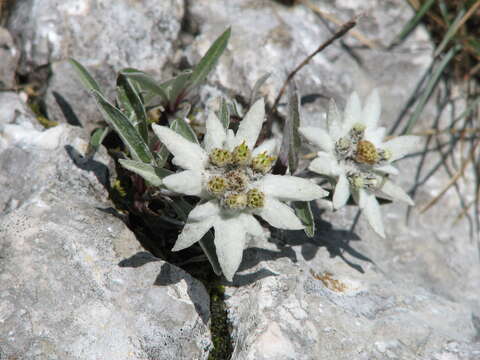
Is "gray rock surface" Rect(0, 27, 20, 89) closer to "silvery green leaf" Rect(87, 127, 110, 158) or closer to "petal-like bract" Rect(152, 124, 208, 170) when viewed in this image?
"silvery green leaf" Rect(87, 127, 110, 158)

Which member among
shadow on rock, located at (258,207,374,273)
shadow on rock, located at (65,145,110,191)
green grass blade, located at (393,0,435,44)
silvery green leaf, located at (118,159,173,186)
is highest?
green grass blade, located at (393,0,435,44)

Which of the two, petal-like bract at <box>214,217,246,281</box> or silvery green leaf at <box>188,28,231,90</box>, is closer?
petal-like bract at <box>214,217,246,281</box>

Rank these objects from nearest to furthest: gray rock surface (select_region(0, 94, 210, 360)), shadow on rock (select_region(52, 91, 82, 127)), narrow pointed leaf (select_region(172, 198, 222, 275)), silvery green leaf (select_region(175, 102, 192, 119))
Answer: gray rock surface (select_region(0, 94, 210, 360)) < narrow pointed leaf (select_region(172, 198, 222, 275)) < silvery green leaf (select_region(175, 102, 192, 119)) < shadow on rock (select_region(52, 91, 82, 127))

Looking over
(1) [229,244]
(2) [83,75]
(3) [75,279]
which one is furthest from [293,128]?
(3) [75,279]

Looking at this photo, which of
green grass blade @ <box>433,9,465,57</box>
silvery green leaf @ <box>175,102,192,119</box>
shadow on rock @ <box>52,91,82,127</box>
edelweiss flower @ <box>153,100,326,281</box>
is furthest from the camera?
green grass blade @ <box>433,9,465,57</box>

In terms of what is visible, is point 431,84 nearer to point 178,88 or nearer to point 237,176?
point 178,88

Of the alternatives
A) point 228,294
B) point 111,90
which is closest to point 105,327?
point 228,294

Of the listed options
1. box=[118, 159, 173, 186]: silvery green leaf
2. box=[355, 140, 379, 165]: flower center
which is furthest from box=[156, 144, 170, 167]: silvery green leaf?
box=[355, 140, 379, 165]: flower center

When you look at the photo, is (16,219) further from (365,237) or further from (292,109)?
(365,237)
